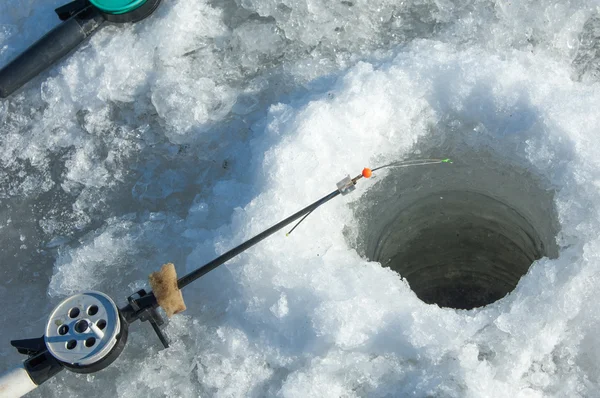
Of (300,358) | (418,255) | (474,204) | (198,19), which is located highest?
(198,19)

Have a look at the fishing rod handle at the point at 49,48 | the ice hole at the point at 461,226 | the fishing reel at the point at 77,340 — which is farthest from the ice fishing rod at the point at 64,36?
the ice hole at the point at 461,226

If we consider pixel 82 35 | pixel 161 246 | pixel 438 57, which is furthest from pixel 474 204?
pixel 82 35

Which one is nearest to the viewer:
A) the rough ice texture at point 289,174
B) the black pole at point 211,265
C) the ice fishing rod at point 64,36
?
the black pole at point 211,265

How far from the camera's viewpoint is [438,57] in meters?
3.18

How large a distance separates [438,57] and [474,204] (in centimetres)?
90

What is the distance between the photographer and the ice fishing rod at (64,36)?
343 centimetres

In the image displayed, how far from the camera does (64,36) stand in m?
3.44

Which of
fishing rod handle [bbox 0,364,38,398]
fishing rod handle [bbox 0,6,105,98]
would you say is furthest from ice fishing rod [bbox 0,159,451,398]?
fishing rod handle [bbox 0,6,105,98]

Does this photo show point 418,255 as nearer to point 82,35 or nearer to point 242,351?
point 242,351

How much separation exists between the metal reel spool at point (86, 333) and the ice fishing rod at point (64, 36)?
159 cm

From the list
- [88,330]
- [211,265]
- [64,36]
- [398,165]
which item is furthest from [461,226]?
[64,36]

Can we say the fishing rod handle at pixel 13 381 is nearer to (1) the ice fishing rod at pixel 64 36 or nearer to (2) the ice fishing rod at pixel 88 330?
(2) the ice fishing rod at pixel 88 330

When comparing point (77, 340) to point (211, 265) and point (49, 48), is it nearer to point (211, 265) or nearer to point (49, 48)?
point (211, 265)

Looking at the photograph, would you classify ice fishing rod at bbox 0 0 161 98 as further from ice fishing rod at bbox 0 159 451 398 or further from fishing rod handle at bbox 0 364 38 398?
fishing rod handle at bbox 0 364 38 398
